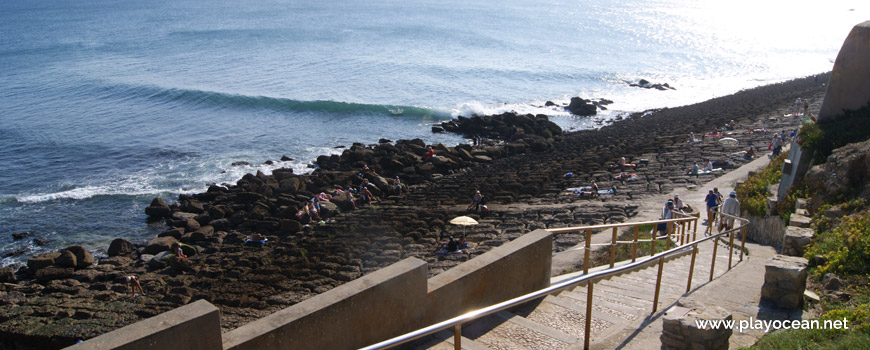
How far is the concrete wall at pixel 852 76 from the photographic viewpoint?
13.9m

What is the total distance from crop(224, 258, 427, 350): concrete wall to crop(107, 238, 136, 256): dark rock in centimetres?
1502

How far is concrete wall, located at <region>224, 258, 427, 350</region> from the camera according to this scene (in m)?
5.25

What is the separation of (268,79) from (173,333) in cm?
4871

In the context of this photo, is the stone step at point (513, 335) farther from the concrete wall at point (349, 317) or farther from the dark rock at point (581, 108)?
the dark rock at point (581, 108)

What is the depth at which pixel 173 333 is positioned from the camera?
15.8ft

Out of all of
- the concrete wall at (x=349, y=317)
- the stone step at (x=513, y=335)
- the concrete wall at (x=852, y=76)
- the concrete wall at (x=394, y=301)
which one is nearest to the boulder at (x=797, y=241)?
the concrete wall at (x=394, y=301)

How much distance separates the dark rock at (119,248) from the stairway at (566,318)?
15.3m

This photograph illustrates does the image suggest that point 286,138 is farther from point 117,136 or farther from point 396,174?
point 396,174

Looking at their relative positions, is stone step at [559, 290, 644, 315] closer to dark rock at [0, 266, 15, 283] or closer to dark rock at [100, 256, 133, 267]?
dark rock at [100, 256, 133, 267]

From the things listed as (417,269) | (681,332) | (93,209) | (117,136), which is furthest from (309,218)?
(117,136)

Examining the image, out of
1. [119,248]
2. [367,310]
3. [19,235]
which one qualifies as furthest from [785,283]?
[19,235]

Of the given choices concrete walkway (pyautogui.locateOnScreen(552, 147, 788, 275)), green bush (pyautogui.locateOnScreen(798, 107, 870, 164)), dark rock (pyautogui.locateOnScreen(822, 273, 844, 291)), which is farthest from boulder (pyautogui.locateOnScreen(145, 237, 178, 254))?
green bush (pyautogui.locateOnScreen(798, 107, 870, 164))

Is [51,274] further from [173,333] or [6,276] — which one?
[173,333]

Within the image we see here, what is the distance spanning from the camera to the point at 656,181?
22.4 metres
